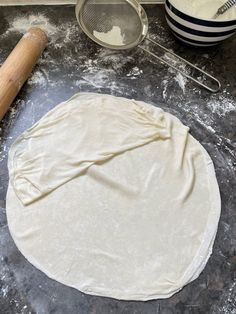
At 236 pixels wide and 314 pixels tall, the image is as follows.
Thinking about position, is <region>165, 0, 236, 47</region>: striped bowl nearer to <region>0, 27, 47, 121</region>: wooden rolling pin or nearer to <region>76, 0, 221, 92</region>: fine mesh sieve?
<region>76, 0, 221, 92</region>: fine mesh sieve

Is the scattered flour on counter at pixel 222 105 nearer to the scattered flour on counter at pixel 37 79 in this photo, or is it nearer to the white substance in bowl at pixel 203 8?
the white substance in bowl at pixel 203 8

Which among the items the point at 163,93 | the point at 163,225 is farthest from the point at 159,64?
the point at 163,225

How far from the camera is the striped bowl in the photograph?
3.71 feet

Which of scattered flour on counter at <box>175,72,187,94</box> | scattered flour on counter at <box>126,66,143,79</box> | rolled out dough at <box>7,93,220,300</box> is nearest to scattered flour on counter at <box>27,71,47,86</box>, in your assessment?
rolled out dough at <box>7,93,220,300</box>

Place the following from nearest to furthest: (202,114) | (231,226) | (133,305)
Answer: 1. (133,305)
2. (231,226)
3. (202,114)

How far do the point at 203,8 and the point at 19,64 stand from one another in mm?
638

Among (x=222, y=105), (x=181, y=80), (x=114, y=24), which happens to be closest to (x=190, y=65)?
(x=181, y=80)

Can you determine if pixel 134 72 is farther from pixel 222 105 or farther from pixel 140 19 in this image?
pixel 222 105

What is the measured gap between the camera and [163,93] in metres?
1.19

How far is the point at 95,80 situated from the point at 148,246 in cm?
57

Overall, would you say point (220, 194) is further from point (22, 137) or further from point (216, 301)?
point (22, 137)

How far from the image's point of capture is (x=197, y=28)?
1.16 m

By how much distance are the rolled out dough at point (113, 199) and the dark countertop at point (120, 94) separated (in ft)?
0.10

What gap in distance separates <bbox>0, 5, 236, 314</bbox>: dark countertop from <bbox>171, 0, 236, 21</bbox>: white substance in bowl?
11 cm
